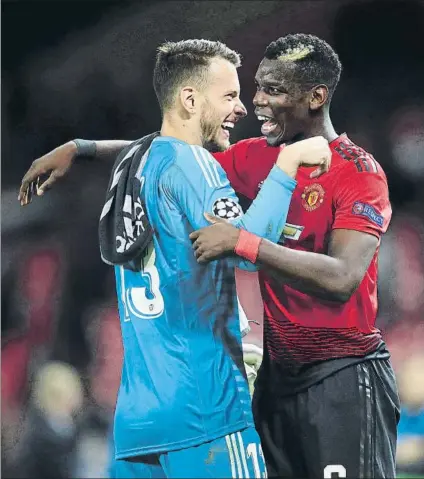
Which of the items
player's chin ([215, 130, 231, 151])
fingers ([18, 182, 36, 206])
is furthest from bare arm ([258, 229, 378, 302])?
fingers ([18, 182, 36, 206])

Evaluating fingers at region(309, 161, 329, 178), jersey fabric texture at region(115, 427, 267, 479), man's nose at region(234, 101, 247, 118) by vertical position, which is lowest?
jersey fabric texture at region(115, 427, 267, 479)

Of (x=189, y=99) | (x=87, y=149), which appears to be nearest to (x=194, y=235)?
(x=189, y=99)

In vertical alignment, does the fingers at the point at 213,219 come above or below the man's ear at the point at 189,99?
below

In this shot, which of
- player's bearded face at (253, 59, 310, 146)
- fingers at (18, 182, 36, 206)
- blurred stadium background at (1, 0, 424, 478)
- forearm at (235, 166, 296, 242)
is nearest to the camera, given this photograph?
forearm at (235, 166, 296, 242)

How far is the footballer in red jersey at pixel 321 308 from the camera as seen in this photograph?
8.02 feet

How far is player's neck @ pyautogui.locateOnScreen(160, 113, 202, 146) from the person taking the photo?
2502 millimetres

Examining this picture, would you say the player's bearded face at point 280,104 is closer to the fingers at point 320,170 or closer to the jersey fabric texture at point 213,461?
the fingers at point 320,170

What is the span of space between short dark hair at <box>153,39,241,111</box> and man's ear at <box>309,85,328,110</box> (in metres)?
0.26

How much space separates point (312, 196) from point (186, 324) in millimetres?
546

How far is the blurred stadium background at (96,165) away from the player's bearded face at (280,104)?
0.11m

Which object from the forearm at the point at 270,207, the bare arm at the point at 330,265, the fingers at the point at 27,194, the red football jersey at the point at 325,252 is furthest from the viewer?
the fingers at the point at 27,194

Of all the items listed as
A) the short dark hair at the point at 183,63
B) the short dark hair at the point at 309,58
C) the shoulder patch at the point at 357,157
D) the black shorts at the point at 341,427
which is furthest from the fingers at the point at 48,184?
the black shorts at the point at 341,427

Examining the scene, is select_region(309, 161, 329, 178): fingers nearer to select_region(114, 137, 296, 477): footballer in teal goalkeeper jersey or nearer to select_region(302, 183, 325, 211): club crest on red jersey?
select_region(302, 183, 325, 211): club crest on red jersey

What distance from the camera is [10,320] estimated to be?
9.64 ft
